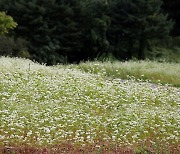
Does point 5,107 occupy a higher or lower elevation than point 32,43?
higher

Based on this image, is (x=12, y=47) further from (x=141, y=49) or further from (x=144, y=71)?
(x=141, y=49)

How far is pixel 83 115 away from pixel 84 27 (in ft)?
73.3

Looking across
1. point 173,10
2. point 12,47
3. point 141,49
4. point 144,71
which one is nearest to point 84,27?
point 141,49

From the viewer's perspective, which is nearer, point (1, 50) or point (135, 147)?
point (135, 147)

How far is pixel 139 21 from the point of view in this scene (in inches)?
1288

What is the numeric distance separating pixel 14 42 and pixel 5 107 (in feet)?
53.6

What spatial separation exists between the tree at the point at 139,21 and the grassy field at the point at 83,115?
1897cm

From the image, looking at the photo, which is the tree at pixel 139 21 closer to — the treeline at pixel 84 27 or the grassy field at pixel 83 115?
the treeline at pixel 84 27

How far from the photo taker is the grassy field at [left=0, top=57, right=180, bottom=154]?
822cm

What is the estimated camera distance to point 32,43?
98.7 ft

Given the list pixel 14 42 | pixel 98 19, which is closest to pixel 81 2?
pixel 98 19

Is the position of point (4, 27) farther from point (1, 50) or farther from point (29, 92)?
point (29, 92)

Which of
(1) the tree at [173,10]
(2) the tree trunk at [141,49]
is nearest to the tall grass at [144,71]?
(2) the tree trunk at [141,49]

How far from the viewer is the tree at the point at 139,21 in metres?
33.0
